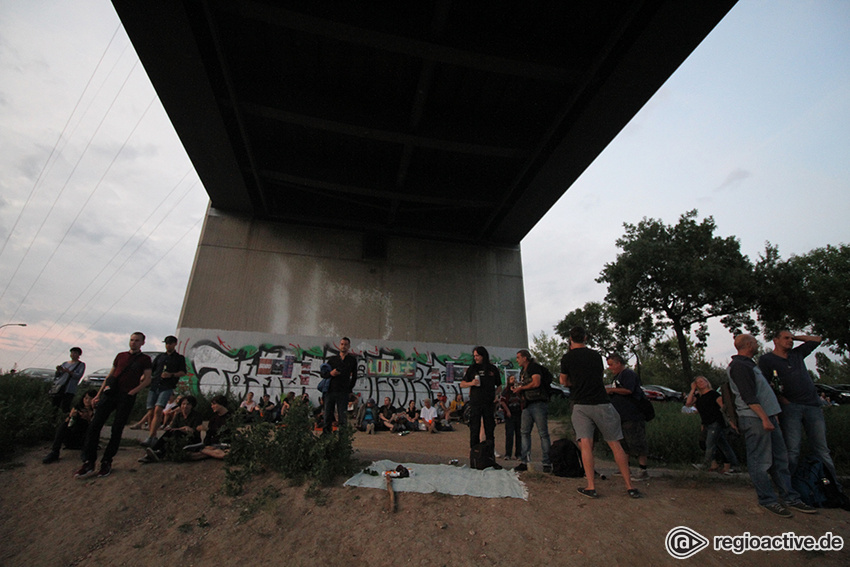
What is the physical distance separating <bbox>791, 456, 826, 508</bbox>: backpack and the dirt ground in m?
0.17

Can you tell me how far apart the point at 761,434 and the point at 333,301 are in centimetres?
1225

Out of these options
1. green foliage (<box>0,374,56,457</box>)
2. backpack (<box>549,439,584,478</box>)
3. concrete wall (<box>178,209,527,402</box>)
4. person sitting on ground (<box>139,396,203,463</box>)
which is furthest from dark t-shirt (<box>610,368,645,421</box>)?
concrete wall (<box>178,209,527,402</box>)

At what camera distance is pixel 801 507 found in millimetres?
3977

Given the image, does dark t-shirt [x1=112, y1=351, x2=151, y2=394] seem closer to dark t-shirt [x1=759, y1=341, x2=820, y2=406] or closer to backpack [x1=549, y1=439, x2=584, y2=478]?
backpack [x1=549, y1=439, x2=584, y2=478]

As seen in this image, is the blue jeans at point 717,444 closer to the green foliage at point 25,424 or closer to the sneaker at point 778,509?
the sneaker at point 778,509

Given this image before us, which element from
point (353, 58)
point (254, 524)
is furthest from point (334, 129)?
point (254, 524)

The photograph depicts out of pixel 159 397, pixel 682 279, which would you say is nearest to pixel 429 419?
pixel 159 397

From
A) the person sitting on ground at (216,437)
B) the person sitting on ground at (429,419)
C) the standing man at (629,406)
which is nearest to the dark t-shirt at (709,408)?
the standing man at (629,406)

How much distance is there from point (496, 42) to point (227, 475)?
8.81 meters

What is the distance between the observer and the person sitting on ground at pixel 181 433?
5.60m

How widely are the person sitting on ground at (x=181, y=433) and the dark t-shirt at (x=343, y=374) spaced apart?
2.05 m

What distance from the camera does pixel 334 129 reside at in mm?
Answer: 9945

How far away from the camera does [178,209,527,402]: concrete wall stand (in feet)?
42.8

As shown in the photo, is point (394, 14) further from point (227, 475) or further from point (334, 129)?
point (227, 475)
